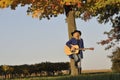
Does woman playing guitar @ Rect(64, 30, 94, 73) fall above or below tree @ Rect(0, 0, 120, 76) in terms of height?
below

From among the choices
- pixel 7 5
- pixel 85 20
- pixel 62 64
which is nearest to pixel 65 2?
pixel 7 5

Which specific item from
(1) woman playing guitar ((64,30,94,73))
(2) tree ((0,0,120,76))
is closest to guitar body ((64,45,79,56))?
(1) woman playing guitar ((64,30,94,73))

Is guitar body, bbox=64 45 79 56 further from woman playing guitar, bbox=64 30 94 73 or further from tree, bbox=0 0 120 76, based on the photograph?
tree, bbox=0 0 120 76

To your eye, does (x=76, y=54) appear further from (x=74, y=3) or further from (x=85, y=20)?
(x=85, y=20)

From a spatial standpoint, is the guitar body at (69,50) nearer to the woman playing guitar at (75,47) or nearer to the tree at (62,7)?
the woman playing guitar at (75,47)

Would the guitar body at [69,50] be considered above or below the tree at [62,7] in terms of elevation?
below

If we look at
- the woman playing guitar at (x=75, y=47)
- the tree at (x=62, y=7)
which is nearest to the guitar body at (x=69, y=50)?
the woman playing guitar at (x=75, y=47)

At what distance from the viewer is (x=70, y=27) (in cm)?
2652

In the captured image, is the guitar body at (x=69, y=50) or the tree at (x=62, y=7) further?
the tree at (x=62, y=7)

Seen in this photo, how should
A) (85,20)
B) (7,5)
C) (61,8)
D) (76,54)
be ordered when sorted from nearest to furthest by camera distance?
(76,54), (7,5), (61,8), (85,20)

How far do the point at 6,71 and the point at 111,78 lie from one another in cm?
3012

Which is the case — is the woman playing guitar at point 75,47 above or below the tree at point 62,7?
below

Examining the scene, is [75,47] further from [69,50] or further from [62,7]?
[62,7]

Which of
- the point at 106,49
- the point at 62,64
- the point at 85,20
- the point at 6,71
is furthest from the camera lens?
the point at 62,64
